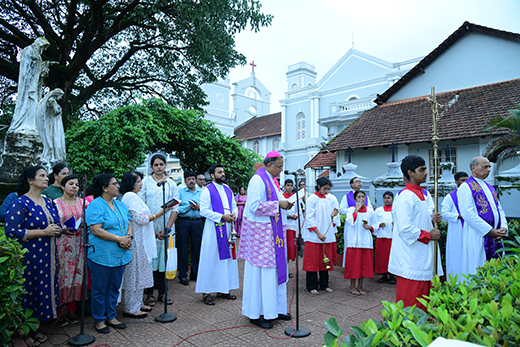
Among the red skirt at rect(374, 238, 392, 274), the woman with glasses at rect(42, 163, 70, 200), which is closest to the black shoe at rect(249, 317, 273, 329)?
the woman with glasses at rect(42, 163, 70, 200)

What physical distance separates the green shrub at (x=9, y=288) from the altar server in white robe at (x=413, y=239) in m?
3.72

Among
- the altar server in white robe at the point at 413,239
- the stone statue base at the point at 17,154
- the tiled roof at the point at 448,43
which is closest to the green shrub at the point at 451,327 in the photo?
the altar server in white robe at the point at 413,239

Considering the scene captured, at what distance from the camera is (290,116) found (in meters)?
29.8

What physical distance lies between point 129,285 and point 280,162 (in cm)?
256

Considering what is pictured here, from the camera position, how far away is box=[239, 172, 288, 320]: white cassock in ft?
13.5

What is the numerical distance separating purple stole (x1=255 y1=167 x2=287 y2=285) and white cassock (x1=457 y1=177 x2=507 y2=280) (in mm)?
2447

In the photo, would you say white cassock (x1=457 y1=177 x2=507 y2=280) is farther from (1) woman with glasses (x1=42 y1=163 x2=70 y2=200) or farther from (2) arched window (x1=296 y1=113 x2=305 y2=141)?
(2) arched window (x1=296 y1=113 x2=305 y2=141)

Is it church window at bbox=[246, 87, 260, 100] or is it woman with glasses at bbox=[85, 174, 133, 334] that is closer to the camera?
woman with glasses at bbox=[85, 174, 133, 334]

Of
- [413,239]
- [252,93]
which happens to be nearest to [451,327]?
[413,239]

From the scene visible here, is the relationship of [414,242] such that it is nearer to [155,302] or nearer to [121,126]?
[155,302]

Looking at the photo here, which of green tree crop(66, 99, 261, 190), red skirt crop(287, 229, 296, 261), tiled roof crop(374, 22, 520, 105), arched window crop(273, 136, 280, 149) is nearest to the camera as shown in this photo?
red skirt crop(287, 229, 296, 261)

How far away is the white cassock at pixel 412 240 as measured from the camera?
352 cm

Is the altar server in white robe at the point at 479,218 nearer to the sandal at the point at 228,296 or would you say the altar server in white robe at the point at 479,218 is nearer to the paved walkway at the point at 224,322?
the paved walkway at the point at 224,322

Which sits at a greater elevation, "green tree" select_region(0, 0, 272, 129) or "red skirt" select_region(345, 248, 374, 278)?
"green tree" select_region(0, 0, 272, 129)
